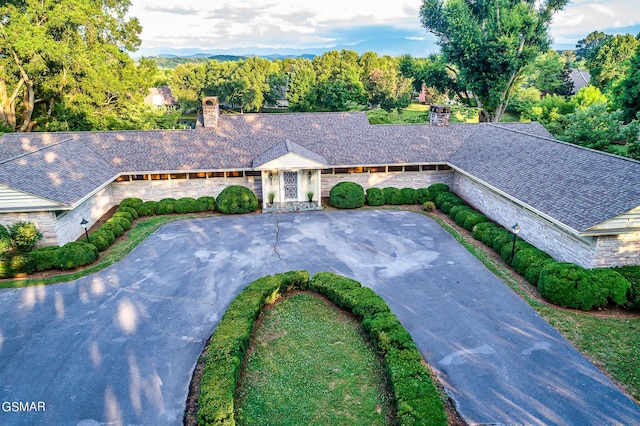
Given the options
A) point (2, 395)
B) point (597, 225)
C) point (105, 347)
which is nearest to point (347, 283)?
point (105, 347)

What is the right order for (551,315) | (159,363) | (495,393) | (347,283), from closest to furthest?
(495,393) → (159,363) → (551,315) → (347,283)

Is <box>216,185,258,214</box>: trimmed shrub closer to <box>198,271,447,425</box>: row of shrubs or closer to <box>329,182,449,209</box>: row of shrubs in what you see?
<box>329,182,449,209</box>: row of shrubs

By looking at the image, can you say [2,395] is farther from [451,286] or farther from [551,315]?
[551,315]

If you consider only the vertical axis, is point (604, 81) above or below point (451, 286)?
above

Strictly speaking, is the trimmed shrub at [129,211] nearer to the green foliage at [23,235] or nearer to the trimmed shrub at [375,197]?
the green foliage at [23,235]

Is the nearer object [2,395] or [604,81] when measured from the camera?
[2,395]

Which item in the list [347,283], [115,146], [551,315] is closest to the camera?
[551,315]

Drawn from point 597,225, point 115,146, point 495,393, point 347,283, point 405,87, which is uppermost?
point 405,87

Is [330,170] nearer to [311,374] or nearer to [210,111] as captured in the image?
[210,111]

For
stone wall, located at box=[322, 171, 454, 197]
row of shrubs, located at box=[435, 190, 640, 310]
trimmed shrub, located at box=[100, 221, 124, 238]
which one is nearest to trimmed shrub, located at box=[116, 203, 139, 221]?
trimmed shrub, located at box=[100, 221, 124, 238]
